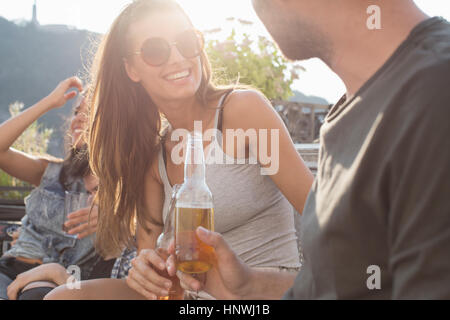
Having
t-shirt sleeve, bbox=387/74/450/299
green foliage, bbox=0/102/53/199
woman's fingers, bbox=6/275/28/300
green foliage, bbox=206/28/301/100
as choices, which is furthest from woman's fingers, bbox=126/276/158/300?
green foliage, bbox=0/102/53/199

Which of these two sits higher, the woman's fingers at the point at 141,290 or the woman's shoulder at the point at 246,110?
the woman's shoulder at the point at 246,110

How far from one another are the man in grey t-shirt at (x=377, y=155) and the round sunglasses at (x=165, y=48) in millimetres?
1113

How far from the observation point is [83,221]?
3.06 m

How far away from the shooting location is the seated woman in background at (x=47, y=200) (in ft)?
10.4

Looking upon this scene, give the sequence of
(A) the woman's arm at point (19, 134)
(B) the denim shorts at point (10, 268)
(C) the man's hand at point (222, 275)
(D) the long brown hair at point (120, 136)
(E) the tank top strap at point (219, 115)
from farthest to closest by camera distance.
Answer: (A) the woman's arm at point (19, 134) < (B) the denim shorts at point (10, 268) < (D) the long brown hair at point (120, 136) < (E) the tank top strap at point (219, 115) < (C) the man's hand at point (222, 275)

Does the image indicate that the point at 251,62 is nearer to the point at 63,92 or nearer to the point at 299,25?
the point at 63,92

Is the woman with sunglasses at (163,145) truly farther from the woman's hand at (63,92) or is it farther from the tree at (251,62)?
the tree at (251,62)

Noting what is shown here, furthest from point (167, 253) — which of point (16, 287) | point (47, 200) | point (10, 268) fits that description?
point (10, 268)

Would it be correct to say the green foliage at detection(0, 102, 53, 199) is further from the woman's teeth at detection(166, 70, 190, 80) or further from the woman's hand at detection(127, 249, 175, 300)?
the woman's hand at detection(127, 249, 175, 300)

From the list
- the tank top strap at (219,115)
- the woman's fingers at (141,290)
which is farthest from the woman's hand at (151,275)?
the tank top strap at (219,115)

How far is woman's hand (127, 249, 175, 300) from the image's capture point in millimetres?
1638

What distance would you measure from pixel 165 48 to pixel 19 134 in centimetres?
194

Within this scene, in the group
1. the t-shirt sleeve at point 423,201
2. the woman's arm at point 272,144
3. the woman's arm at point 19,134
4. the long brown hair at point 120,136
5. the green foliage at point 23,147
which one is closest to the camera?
the t-shirt sleeve at point 423,201

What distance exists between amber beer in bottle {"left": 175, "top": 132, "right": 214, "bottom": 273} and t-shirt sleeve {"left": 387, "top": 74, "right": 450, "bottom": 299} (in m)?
0.70
